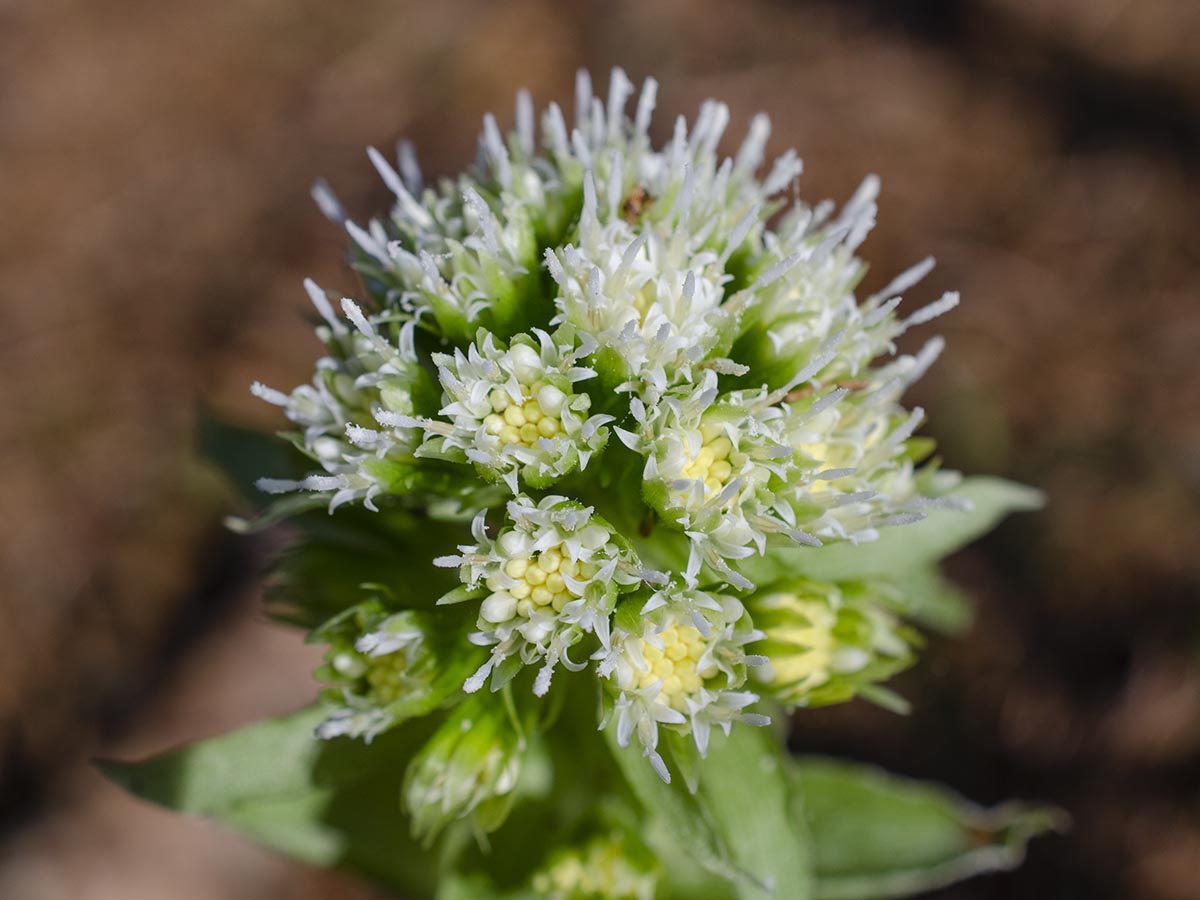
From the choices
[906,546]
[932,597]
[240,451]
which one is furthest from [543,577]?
[932,597]

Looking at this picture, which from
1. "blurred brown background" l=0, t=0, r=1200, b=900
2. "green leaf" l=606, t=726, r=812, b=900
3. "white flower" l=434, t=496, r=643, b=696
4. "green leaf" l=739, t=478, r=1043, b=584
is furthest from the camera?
"blurred brown background" l=0, t=0, r=1200, b=900

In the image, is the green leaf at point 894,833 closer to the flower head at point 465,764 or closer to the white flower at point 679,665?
the white flower at point 679,665

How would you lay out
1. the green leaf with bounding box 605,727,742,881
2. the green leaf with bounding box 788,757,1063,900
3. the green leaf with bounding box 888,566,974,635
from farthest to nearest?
1. the green leaf with bounding box 888,566,974,635
2. the green leaf with bounding box 788,757,1063,900
3. the green leaf with bounding box 605,727,742,881

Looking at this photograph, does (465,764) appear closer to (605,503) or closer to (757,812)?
(605,503)

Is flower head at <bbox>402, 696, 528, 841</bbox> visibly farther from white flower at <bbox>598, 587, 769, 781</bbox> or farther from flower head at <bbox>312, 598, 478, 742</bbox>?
white flower at <bbox>598, 587, 769, 781</bbox>

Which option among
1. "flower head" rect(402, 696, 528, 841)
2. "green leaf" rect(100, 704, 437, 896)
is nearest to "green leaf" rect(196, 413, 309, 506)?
"green leaf" rect(100, 704, 437, 896)

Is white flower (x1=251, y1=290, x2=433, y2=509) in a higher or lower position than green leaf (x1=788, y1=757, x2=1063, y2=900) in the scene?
higher

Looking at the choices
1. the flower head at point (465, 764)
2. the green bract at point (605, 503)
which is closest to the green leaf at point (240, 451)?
the green bract at point (605, 503)
